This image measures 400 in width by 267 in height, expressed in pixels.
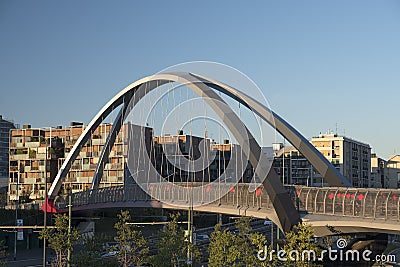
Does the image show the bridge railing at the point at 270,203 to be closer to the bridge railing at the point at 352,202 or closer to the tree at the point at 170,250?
the bridge railing at the point at 352,202

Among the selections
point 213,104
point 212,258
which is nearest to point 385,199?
point 212,258

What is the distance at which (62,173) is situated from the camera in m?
67.9

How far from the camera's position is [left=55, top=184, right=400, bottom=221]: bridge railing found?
29.3m

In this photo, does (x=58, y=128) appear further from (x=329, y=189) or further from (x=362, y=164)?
(x=329, y=189)

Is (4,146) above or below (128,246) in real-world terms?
above

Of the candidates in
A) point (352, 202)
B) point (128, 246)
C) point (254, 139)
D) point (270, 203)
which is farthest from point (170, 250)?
point (352, 202)

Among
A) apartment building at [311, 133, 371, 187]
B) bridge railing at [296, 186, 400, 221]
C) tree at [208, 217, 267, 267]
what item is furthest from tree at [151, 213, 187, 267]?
apartment building at [311, 133, 371, 187]

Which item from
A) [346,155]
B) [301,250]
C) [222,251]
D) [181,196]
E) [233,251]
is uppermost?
[346,155]

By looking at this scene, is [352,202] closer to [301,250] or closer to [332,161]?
[301,250]

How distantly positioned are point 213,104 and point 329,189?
46.7ft

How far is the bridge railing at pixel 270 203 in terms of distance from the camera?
96.1 feet

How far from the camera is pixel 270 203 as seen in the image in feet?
124

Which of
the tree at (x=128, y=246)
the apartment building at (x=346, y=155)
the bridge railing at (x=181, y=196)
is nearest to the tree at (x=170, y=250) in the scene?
the tree at (x=128, y=246)

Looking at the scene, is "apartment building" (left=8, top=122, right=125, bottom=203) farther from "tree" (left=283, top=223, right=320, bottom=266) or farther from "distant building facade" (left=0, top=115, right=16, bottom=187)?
"distant building facade" (left=0, top=115, right=16, bottom=187)
